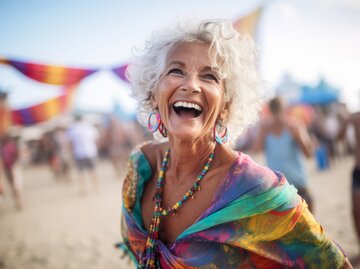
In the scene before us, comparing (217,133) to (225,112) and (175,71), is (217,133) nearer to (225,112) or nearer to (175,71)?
(225,112)

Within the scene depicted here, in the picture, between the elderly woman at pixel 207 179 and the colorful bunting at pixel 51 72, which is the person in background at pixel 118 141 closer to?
the colorful bunting at pixel 51 72

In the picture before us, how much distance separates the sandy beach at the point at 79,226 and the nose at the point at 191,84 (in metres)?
2.02

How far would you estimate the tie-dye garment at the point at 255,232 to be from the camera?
4.12ft

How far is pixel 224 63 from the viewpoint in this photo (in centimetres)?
151

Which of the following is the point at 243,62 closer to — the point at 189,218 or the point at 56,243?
the point at 189,218

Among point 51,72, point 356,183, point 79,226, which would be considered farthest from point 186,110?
point 51,72

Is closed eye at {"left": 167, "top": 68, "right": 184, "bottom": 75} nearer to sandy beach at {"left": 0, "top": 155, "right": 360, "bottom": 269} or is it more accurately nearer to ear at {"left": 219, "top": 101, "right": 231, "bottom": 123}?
ear at {"left": 219, "top": 101, "right": 231, "bottom": 123}

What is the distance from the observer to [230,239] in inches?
50.5

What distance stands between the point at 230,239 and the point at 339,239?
3.70m

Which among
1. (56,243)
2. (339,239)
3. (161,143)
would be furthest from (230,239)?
(56,243)

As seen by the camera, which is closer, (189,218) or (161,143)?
(189,218)

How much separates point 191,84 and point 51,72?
627 centimetres

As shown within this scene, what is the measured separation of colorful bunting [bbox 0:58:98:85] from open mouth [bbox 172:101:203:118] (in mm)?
5931

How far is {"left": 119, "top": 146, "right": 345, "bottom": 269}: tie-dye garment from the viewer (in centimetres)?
126
